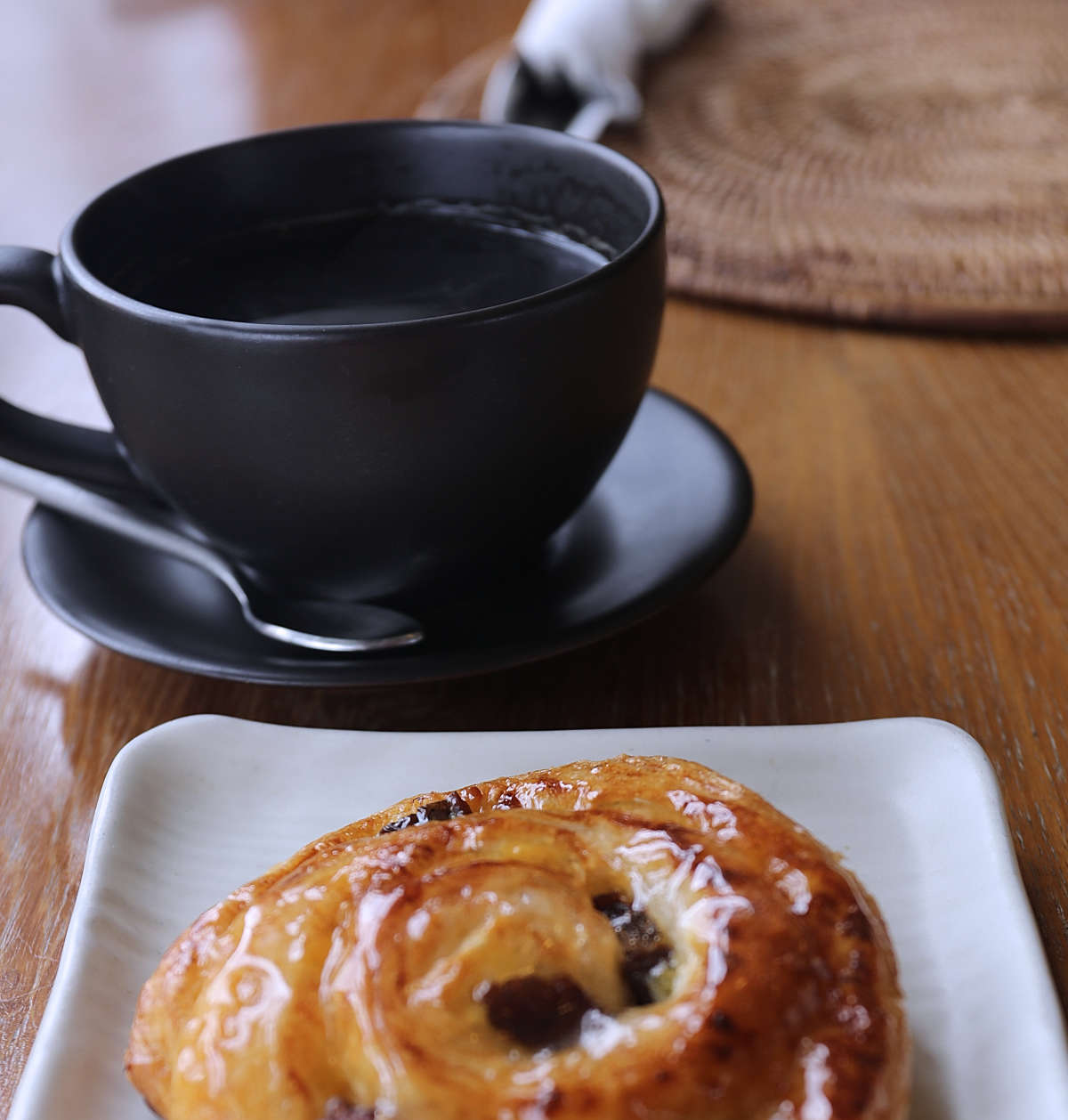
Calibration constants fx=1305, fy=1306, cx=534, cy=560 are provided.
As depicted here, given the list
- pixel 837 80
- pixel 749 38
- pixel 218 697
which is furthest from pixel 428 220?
pixel 749 38

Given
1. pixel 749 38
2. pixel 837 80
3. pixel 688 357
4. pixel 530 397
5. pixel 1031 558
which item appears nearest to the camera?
pixel 530 397

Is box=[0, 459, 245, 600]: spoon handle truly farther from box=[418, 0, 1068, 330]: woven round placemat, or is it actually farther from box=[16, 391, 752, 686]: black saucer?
box=[418, 0, 1068, 330]: woven round placemat

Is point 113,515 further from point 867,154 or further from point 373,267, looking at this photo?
point 867,154

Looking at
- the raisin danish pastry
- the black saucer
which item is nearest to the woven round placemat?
the black saucer

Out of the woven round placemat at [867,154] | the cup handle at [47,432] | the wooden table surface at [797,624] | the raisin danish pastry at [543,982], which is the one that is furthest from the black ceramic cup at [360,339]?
the woven round placemat at [867,154]

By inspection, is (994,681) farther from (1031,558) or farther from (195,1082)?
(195,1082)

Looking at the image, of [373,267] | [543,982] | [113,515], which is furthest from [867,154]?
[543,982]
